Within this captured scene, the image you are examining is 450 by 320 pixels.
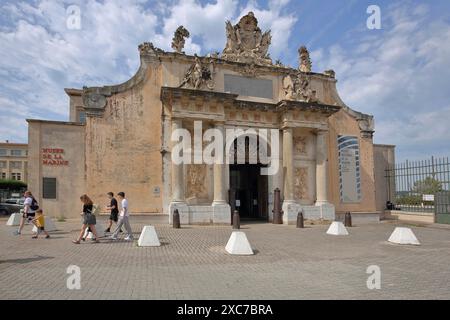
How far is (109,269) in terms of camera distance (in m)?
6.93

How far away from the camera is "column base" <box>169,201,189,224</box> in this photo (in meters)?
16.0

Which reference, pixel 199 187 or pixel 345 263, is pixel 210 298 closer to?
pixel 345 263

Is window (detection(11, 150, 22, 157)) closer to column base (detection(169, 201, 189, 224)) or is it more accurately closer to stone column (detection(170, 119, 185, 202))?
stone column (detection(170, 119, 185, 202))

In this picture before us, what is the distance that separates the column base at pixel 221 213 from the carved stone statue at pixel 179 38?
8349 mm

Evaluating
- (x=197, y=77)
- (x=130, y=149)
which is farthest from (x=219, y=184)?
(x=197, y=77)

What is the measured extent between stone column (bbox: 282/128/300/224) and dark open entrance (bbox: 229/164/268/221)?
1.38m

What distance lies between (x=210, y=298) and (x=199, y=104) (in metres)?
13.2

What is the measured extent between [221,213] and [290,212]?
392cm

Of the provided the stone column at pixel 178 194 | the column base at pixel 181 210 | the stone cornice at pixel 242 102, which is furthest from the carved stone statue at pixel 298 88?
the column base at pixel 181 210

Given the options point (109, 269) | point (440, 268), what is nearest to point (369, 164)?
point (440, 268)

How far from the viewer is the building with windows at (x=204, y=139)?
1636 centimetres

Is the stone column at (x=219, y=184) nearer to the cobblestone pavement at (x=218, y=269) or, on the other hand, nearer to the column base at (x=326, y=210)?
the cobblestone pavement at (x=218, y=269)

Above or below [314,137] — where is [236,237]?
below
